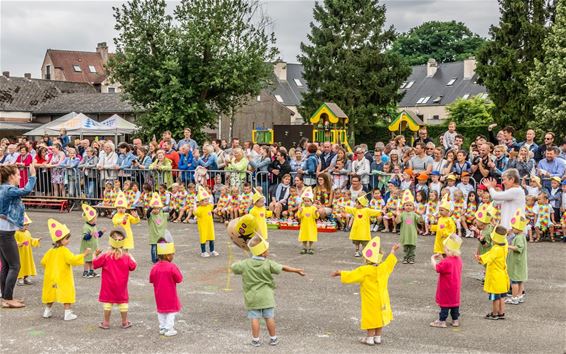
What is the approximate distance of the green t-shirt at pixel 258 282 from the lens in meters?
8.43

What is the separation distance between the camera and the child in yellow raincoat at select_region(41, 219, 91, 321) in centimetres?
977

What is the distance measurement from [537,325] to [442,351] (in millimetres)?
1878

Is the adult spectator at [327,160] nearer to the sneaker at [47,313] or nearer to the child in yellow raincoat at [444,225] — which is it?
the child in yellow raincoat at [444,225]

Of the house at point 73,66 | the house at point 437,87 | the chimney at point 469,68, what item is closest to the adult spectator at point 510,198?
the house at point 437,87

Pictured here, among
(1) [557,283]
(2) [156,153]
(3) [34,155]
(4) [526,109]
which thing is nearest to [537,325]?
(1) [557,283]

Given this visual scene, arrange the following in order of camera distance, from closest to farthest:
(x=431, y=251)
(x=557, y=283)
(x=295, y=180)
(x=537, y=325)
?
(x=537, y=325)
(x=557, y=283)
(x=431, y=251)
(x=295, y=180)

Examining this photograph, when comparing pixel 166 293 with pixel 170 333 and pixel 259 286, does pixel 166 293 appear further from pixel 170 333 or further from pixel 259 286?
pixel 259 286

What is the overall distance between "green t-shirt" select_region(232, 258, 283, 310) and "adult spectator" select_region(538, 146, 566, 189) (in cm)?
926

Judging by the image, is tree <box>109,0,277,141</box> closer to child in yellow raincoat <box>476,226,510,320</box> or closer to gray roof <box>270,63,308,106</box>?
child in yellow raincoat <box>476,226,510,320</box>

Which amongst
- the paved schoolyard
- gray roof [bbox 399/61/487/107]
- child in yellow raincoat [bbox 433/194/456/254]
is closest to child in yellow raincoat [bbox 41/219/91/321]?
the paved schoolyard

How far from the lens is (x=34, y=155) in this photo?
22.3 m

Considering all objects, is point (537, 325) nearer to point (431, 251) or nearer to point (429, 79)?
point (431, 251)

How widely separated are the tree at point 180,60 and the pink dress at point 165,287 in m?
22.0

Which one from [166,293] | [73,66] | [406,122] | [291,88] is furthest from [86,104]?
[166,293]
